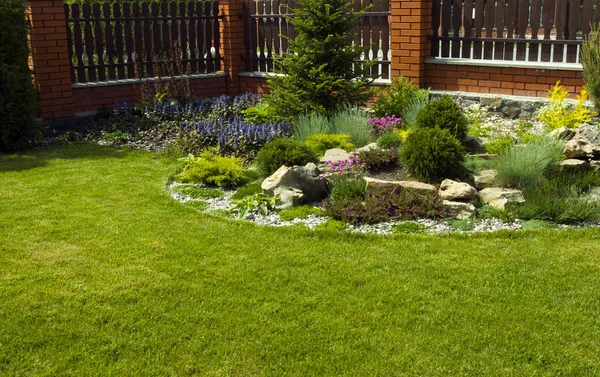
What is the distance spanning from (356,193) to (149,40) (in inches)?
271

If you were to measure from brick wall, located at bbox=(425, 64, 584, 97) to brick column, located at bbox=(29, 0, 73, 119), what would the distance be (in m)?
5.68

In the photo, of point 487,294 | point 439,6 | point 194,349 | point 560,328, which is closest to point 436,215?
point 487,294

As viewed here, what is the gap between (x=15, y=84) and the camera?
932 cm

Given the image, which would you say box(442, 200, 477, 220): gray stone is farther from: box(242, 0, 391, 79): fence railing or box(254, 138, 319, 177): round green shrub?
box(242, 0, 391, 79): fence railing

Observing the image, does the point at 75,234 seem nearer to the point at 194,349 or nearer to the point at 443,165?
the point at 194,349

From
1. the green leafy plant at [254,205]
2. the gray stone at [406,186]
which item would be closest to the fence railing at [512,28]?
the gray stone at [406,186]

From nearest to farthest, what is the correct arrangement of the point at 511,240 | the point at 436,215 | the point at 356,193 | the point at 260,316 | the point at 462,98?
the point at 260,316 → the point at 511,240 → the point at 436,215 → the point at 356,193 → the point at 462,98

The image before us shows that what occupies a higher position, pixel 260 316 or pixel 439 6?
pixel 439 6

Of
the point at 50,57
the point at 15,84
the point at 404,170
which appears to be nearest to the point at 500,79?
the point at 404,170

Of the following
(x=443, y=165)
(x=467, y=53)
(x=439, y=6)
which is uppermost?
(x=439, y=6)

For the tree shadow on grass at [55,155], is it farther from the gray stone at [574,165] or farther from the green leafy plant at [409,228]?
A: the gray stone at [574,165]

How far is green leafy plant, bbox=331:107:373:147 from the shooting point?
845cm

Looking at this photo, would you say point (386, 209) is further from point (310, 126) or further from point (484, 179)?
point (310, 126)

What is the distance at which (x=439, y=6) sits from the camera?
10336 millimetres
